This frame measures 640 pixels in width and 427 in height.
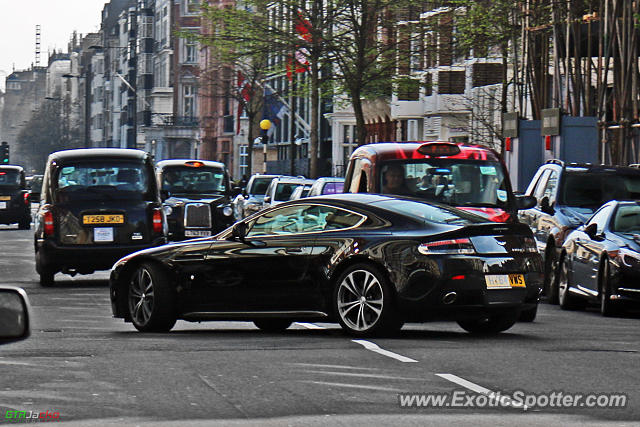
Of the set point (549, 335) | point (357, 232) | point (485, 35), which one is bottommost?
point (549, 335)

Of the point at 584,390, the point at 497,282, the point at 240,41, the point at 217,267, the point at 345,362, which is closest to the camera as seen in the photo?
the point at 584,390

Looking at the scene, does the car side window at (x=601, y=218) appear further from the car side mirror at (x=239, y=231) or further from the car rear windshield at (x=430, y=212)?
the car side mirror at (x=239, y=231)

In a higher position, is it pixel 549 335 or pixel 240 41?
pixel 240 41

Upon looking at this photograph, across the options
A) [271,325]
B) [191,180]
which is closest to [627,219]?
[271,325]

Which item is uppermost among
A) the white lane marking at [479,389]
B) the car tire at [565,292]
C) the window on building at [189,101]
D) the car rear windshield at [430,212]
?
the window on building at [189,101]

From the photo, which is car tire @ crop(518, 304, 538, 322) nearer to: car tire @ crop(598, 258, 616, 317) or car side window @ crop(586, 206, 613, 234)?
car tire @ crop(598, 258, 616, 317)

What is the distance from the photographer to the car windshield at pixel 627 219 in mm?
19656

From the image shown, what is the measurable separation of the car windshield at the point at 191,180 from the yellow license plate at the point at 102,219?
36.9 ft

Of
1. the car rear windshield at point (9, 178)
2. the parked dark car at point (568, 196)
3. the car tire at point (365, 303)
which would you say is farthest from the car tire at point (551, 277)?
the car rear windshield at point (9, 178)

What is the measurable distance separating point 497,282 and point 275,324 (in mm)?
2597

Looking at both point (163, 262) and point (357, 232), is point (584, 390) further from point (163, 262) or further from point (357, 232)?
point (163, 262)

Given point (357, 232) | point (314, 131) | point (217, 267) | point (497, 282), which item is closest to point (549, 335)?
point (497, 282)

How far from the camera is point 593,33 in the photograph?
3875 cm

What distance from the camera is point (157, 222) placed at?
961 inches
